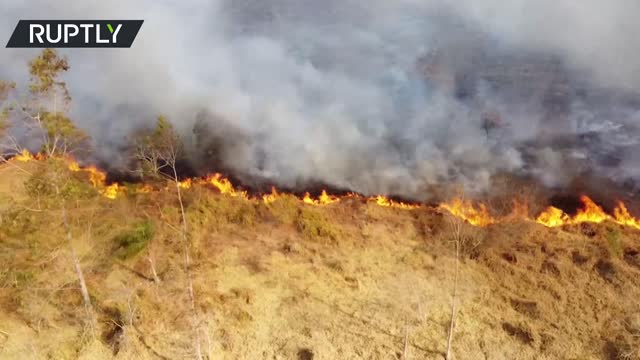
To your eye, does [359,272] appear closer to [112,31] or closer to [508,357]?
[508,357]

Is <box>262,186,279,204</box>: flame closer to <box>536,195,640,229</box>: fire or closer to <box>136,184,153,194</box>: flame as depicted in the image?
<box>136,184,153,194</box>: flame

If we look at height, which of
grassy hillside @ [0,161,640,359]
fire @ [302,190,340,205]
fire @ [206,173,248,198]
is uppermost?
fire @ [302,190,340,205]

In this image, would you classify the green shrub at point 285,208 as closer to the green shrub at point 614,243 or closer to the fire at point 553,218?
the fire at point 553,218

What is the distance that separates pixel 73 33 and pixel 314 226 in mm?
31133

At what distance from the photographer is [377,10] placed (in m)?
53.4

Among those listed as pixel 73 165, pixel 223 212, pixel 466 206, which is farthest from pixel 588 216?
pixel 73 165

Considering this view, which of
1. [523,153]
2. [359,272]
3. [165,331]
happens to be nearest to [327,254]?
[359,272]

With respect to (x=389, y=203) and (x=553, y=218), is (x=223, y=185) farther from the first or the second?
(x=553, y=218)

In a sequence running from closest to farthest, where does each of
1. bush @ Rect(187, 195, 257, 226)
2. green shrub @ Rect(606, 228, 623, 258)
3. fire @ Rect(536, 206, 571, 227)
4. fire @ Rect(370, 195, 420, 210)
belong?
green shrub @ Rect(606, 228, 623, 258) → fire @ Rect(536, 206, 571, 227) → bush @ Rect(187, 195, 257, 226) → fire @ Rect(370, 195, 420, 210)

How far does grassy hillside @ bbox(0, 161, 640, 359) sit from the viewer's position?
21.1 m

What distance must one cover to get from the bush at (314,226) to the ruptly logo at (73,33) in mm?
24386

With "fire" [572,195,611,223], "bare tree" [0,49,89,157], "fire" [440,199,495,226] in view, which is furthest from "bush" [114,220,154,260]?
"fire" [572,195,611,223]

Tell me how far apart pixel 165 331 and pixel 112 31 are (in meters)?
32.6

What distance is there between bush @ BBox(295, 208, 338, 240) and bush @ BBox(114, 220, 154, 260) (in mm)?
7784
